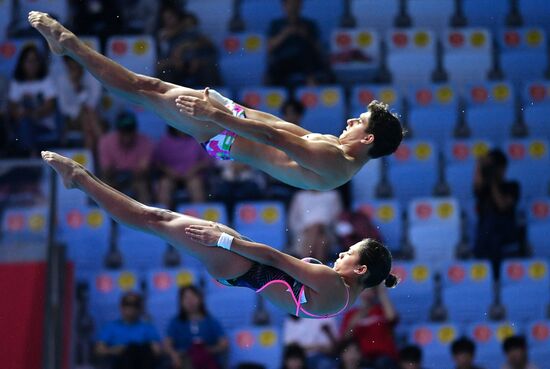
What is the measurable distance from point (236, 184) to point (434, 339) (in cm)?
259

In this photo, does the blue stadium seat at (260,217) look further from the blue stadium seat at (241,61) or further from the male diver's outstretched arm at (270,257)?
the male diver's outstretched arm at (270,257)

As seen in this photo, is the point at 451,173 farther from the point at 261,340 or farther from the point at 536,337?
the point at 261,340

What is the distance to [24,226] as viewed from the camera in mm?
12094

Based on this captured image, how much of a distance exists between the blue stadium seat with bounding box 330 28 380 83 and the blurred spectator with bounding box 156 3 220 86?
4.68 feet

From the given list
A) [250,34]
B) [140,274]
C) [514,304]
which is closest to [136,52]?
[250,34]

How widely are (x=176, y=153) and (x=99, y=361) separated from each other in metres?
2.46

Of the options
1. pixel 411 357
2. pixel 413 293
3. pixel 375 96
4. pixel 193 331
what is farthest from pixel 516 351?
pixel 375 96

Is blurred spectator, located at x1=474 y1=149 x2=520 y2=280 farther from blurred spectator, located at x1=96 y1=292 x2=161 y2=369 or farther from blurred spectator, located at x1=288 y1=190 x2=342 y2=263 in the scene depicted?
blurred spectator, located at x1=96 y1=292 x2=161 y2=369

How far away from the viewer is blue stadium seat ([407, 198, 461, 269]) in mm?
13562

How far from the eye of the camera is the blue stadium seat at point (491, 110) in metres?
14.6

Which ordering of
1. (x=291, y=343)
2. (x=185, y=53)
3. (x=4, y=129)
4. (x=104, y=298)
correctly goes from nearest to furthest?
1. (x=291, y=343)
2. (x=104, y=298)
3. (x=4, y=129)
4. (x=185, y=53)

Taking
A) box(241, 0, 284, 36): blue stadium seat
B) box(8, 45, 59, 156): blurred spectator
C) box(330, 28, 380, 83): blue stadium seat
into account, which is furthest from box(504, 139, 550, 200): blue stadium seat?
box(8, 45, 59, 156): blurred spectator

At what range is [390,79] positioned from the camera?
49.1ft

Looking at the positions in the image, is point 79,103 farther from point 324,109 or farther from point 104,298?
point 324,109
